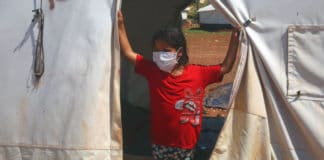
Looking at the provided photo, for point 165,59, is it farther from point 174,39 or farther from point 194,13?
point 194,13

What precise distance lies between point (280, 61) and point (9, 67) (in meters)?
2.09

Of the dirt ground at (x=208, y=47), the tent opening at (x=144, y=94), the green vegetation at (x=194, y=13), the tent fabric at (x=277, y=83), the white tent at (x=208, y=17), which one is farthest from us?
the green vegetation at (x=194, y=13)

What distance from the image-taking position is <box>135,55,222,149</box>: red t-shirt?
4.34 m

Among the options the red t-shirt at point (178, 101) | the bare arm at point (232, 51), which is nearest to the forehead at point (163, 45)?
the red t-shirt at point (178, 101)

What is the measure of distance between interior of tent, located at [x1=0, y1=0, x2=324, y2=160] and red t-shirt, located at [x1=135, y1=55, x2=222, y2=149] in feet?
0.90

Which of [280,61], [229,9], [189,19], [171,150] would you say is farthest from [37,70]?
[189,19]

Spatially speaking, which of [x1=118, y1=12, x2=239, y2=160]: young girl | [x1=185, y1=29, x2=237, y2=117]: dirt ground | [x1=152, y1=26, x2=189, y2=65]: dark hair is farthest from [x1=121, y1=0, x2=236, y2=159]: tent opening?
[x1=185, y1=29, x2=237, y2=117]: dirt ground

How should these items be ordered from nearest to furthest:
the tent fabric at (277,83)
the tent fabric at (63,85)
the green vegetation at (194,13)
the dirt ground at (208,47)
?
1. the tent fabric at (277,83)
2. the tent fabric at (63,85)
3. the dirt ground at (208,47)
4. the green vegetation at (194,13)

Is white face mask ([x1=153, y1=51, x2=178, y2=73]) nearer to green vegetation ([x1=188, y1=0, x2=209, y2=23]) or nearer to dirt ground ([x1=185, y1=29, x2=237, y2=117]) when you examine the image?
dirt ground ([x1=185, y1=29, x2=237, y2=117])

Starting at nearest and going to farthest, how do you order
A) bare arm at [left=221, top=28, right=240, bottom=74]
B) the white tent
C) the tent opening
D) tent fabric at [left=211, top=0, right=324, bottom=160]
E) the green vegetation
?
tent fabric at [left=211, top=0, right=324, bottom=160], bare arm at [left=221, top=28, right=240, bottom=74], the tent opening, the white tent, the green vegetation

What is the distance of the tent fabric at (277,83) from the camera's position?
400 centimetres

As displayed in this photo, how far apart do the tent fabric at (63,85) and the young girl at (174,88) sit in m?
0.23

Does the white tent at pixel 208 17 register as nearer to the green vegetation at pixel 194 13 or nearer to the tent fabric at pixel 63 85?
the green vegetation at pixel 194 13

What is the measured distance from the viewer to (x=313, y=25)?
13.1 ft
